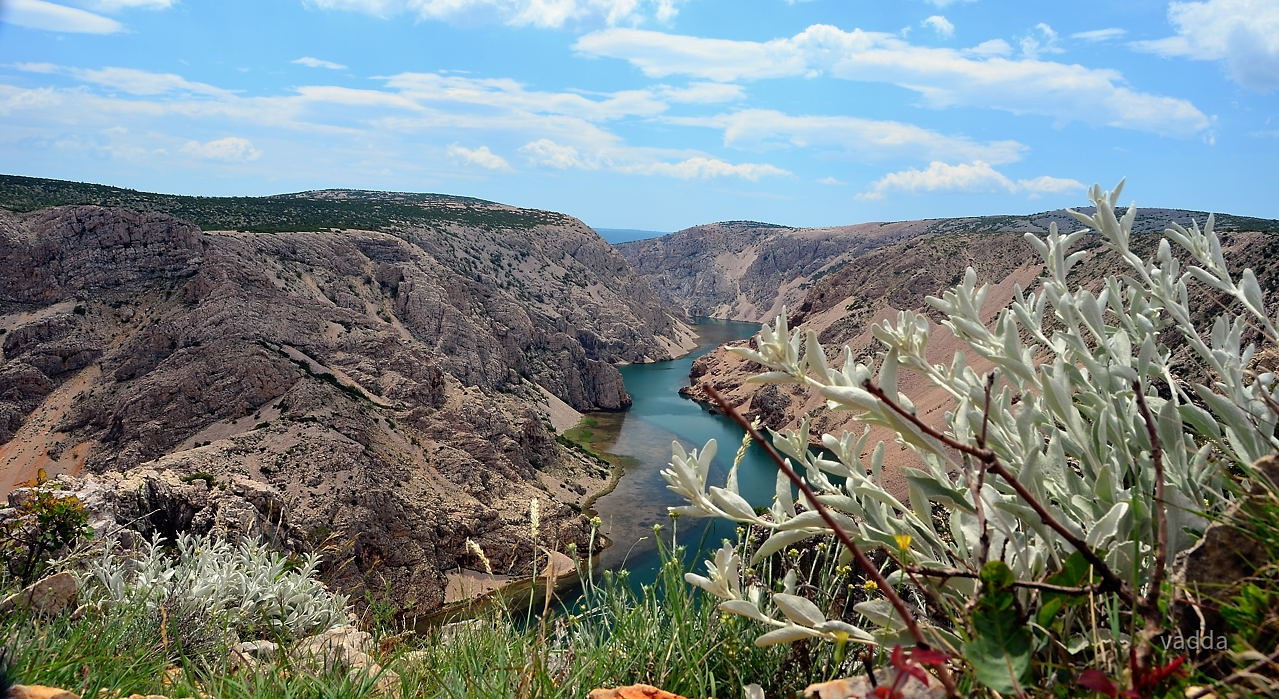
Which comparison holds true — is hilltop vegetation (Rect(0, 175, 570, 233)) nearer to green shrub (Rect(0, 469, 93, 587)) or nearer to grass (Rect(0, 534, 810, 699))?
green shrub (Rect(0, 469, 93, 587))

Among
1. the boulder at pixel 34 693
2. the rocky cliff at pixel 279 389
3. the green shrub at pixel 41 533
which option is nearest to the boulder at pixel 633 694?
the boulder at pixel 34 693

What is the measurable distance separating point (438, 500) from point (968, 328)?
84.0ft

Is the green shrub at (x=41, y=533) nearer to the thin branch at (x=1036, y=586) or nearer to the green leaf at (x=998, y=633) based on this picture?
the thin branch at (x=1036, y=586)

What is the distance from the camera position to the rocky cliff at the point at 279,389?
22.9 meters

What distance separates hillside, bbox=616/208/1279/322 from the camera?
129m

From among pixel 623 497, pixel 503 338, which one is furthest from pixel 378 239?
pixel 623 497

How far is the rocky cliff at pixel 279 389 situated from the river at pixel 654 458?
2.24 m

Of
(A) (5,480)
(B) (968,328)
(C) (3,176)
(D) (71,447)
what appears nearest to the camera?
(B) (968,328)

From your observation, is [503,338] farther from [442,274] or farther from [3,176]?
[3,176]

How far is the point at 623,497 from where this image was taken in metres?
36.4

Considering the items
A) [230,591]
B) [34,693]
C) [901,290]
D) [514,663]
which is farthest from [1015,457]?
[901,290]

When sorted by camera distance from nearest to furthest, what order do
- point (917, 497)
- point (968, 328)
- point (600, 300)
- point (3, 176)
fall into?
point (917, 497)
point (968, 328)
point (3, 176)
point (600, 300)

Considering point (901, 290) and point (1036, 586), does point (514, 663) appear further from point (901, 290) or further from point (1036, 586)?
point (901, 290)

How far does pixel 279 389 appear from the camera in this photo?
27703 mm
